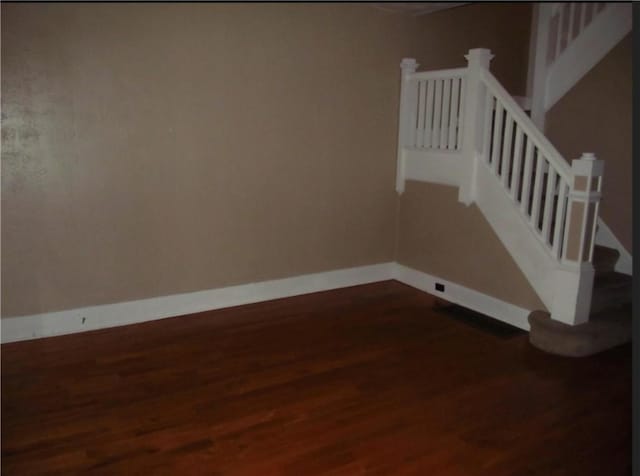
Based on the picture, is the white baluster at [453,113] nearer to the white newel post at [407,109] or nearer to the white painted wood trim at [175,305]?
the white newel post at [407,109]

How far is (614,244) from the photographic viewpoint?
4340mm

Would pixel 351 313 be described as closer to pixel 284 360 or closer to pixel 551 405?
pixel 284 360

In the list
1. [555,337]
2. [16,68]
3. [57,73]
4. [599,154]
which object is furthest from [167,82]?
Result: [599,154]

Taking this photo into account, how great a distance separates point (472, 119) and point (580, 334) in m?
1.76

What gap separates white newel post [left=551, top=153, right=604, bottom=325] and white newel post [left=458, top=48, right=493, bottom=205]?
85cm

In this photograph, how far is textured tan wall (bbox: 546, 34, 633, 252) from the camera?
424 cm

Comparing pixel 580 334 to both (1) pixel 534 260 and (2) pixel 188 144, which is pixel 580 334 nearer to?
(1) pixel 534 260

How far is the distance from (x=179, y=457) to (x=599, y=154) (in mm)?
4016

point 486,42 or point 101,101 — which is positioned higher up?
point 486,42

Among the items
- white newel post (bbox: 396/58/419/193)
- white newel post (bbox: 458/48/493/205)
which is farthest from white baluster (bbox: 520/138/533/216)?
white newel post (bbox: 396/58/419/193)

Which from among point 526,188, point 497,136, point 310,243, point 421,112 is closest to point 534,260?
point 526,188

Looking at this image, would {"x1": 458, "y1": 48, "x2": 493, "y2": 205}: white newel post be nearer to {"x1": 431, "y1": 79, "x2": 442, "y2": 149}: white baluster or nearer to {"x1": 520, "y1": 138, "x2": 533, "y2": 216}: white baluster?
{"x1": 431, "y1": 79, "x2": 442, "y2": 149}: white baluster

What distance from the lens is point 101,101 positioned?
3.56 metres

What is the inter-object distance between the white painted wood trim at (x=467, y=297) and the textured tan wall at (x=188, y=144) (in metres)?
0.39
